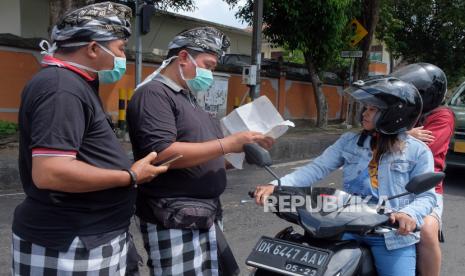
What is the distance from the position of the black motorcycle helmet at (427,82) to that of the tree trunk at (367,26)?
11.8 metres

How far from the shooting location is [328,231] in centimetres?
197

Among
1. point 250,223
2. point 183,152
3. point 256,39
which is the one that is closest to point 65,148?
point 183,152

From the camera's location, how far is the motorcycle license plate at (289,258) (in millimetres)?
1830

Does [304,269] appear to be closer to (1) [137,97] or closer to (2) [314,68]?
(1) [137,97]

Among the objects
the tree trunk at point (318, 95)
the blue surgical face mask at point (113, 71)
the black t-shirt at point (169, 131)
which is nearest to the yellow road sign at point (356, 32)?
the tree trunk at point (318, 95)

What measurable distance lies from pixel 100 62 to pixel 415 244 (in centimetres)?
170

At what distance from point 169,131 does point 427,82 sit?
5.33 ft

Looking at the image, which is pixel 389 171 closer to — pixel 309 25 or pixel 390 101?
pixel 390 101

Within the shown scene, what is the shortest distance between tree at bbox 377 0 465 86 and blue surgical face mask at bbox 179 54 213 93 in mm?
18292

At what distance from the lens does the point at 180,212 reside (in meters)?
2.17

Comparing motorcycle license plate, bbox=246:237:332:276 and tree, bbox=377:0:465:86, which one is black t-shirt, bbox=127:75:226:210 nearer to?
motorcycle license plate, bbox=246:237:332:276

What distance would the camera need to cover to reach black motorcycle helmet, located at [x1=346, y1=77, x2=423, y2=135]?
225cm

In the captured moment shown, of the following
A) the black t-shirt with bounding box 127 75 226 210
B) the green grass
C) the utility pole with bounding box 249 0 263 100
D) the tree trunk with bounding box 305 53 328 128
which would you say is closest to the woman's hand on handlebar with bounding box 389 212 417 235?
the black t-shirt with bounding box 127 75 226 210

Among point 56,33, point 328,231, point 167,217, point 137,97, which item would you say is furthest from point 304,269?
point 56,33
